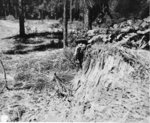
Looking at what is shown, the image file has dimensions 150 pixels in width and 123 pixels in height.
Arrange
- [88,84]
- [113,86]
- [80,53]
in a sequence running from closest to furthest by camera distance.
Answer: [113,86]
[88,84]
[80,53]

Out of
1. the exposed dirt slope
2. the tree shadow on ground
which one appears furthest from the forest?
the tree shadow on ground

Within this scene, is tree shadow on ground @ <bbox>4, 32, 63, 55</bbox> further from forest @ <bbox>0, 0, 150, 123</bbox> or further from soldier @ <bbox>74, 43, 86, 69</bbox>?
soldier @ <bbox>74, 43, 86, 69</bbox>

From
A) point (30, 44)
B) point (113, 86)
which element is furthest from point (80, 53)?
point (30, 44)

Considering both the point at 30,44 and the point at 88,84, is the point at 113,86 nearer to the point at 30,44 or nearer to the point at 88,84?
the point at 88,84

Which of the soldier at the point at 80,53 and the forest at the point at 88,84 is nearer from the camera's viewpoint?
the forest at the point at 88,84

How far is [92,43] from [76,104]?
2011mm

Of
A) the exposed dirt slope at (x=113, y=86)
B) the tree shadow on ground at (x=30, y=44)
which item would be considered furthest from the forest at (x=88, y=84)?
the tree shadow on ground at (x=30, y=44)

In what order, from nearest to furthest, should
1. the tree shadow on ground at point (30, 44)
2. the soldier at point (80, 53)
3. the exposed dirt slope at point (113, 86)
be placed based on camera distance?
the exposed dirt slope at point (113, 86)
the soldier at point (80, 53)
the tree shadow on ground at point (30, 44)

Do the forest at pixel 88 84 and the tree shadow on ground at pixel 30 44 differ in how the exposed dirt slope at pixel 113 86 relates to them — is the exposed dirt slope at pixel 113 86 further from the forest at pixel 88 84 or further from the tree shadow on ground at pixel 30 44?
the tree shadow on ground at pixel 30 44

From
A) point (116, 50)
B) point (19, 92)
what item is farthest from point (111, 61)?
point (19, 92)

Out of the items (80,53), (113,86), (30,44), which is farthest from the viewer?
(30,44)

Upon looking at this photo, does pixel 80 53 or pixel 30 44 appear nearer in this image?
pixel 80 53

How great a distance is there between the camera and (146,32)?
4.51 m

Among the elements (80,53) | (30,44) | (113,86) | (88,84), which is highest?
(80,53)
